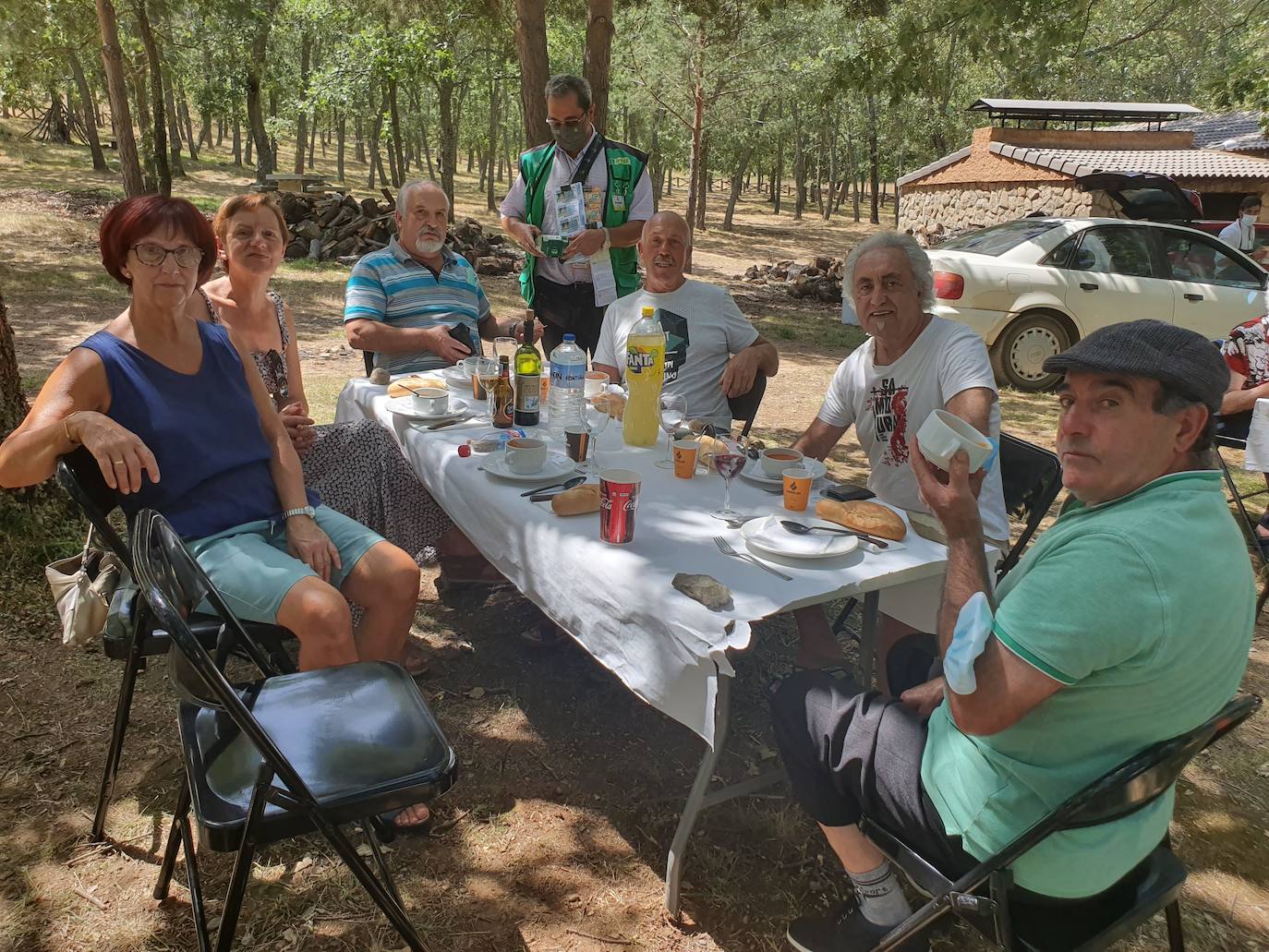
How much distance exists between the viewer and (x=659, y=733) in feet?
9.11

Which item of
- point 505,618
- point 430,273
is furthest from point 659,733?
point 430,273

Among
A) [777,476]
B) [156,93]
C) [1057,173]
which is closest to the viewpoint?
[777,476]

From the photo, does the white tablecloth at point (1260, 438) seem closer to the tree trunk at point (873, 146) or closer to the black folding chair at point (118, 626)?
the black folding chair at point (118, 626)

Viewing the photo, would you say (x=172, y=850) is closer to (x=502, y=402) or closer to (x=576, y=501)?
(x=576, y=501)

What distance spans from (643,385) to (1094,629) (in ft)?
5.67

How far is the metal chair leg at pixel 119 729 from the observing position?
203 centimetres

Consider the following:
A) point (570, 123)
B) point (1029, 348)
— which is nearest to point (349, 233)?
point (570, 123)

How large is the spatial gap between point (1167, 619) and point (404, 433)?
2.42 metres

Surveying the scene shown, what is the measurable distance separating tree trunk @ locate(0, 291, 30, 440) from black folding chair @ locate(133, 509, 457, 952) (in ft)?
6.92

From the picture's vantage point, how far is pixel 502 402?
286 centimetres

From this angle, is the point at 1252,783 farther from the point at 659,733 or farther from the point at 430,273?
the point at 430,273

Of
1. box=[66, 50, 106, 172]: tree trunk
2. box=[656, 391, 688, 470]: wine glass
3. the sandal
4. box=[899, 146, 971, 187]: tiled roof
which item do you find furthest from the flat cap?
box=[66, 50, 106, 172]: tree trunk

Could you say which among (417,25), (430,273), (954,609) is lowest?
(954,609)

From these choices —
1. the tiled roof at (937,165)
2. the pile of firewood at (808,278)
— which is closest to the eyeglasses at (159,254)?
the pile of firewood at (808,278)
